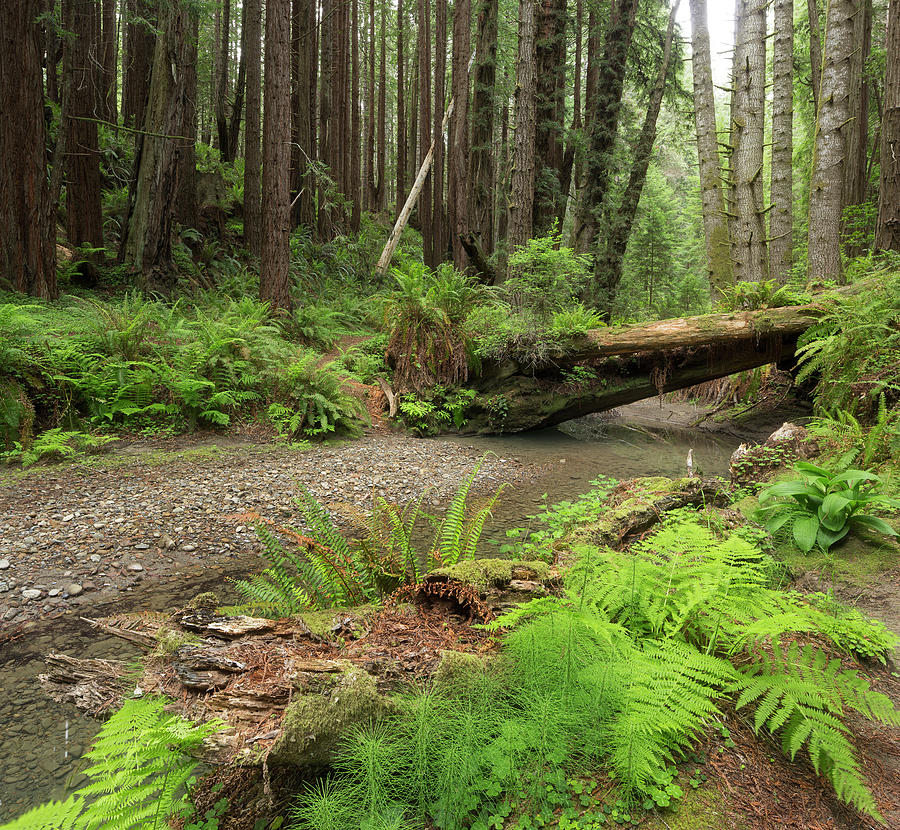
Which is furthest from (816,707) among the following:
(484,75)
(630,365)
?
(484,75)

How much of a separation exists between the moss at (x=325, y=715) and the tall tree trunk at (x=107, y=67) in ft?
51.4

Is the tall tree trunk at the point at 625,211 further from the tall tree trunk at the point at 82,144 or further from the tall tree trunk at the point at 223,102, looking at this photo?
the tall tree trunk at the point at 223,102

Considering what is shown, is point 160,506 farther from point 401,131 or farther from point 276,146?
point 401,131

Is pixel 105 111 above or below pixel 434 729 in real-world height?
above

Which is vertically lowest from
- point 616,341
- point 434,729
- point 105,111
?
point 434,729

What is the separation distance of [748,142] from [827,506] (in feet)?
29.4

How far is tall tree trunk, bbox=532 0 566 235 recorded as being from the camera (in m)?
13.1

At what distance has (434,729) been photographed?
6.49ft

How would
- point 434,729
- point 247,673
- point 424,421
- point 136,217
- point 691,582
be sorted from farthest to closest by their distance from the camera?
point 136,217 < point 424,421 < point 691,582 < point 247,673 < point 434,729

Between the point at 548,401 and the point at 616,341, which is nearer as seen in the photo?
the point at 616,341

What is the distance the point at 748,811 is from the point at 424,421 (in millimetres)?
7770

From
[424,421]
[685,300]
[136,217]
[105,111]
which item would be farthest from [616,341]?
[685,300]

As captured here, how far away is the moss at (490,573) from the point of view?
2.95m

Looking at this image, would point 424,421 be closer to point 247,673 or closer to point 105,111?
point 247,673
